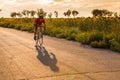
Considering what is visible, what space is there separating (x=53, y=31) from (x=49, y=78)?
20.3m

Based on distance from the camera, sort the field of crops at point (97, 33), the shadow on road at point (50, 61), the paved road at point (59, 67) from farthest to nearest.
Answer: the field of crops at point (97, 33) < the shadow on road at point (50, 61) < the paved road at point (59, 67)

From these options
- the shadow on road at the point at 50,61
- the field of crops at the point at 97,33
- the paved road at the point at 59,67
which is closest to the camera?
the paved road at the point at 59,67

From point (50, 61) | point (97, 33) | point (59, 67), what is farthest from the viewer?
point (97, 33)

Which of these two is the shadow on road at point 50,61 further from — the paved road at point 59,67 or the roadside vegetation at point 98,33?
the roadside vegetation at point 98,33

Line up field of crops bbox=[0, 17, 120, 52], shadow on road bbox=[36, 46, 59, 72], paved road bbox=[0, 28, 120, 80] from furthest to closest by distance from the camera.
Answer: field of crops bbox=[0, 17, 120, 52], shadow on road bbox=[36, 46, 59, 72], paved road bbox=[0, 28, 120, 80]

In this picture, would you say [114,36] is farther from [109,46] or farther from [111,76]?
[111,76]

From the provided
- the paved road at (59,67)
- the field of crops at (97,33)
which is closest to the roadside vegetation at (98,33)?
the field of crops at (97,33)

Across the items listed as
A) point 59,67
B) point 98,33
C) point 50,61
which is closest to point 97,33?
point 98,33

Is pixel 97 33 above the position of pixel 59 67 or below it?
below

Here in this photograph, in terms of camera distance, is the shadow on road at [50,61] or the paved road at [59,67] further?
the shadow on road at [50,61]

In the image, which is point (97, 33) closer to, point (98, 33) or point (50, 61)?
point (98, 33)

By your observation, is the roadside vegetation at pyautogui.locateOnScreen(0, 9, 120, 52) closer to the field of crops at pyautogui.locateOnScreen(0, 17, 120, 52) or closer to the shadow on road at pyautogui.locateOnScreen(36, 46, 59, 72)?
the field of crops at pyautogui.locateOnScreen(0, 17, 120, 52)

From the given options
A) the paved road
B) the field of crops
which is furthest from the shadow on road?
the field of crops

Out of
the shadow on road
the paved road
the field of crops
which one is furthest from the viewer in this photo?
the field of crops
